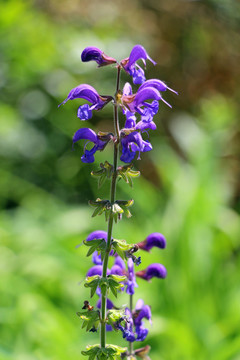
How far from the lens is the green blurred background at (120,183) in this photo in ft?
10.3

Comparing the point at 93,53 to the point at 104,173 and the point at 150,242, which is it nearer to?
the point at 104,173

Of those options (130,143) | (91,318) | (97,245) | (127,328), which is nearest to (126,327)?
(127,328)

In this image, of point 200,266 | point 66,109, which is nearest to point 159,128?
point 66,109

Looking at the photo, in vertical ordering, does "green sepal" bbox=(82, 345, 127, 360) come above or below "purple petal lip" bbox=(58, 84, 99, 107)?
below

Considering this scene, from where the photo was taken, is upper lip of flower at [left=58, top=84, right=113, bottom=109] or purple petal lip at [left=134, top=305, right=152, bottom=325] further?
purple petal lip at [left=134, top=305, right=152, bottom=325]

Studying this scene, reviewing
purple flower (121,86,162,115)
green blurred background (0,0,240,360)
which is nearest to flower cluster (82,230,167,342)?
purple flower (121,86,162,115)

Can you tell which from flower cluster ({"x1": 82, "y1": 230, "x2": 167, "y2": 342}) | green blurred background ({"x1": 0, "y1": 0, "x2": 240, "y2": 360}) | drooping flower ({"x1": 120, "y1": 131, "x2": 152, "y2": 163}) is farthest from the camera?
green blurred background ({"x1": 0, "y1": 0, "x2": 240, "y2": 360})

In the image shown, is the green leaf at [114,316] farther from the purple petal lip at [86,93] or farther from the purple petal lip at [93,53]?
the purple petal lip at [93,53]

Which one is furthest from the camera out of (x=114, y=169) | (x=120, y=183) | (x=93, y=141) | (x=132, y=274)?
(x=120, y=183)

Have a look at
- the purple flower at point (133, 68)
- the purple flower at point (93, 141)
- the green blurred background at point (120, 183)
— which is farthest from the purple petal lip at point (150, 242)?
the green blurred background at point (120, 183)

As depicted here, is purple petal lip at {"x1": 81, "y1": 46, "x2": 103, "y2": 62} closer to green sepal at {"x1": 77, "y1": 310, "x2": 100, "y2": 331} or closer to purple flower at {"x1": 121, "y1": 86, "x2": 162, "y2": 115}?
purple flower at {"x1": 121, "y1": 86, "x2": 162, "y2": 115}

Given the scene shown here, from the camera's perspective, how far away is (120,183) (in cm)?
484

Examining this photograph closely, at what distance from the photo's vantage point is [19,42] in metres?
4.58

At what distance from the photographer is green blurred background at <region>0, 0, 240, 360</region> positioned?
10.3 feet
